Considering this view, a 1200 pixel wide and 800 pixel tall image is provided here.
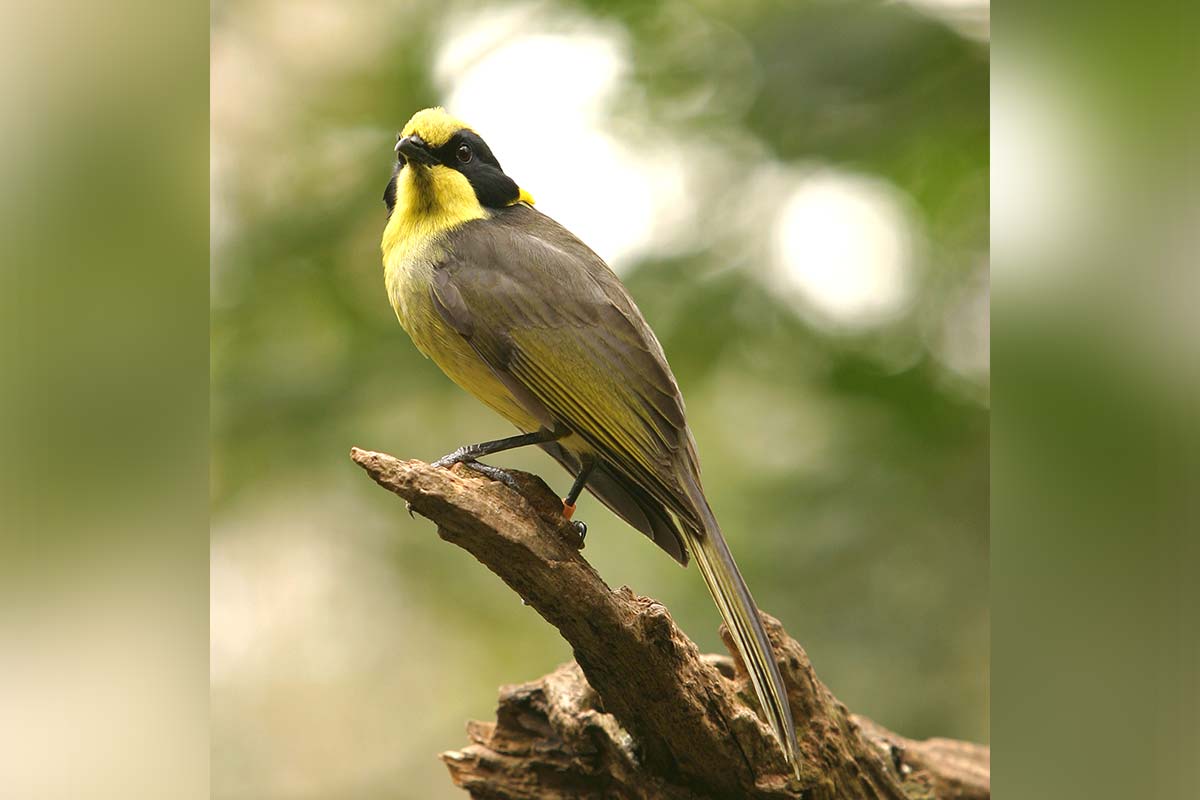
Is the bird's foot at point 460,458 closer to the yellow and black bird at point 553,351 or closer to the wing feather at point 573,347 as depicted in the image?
the yellow and black bird at point 553,351

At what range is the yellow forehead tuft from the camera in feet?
7.41

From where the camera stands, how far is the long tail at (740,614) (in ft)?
6.38

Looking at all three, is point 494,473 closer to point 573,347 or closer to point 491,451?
point 491,451

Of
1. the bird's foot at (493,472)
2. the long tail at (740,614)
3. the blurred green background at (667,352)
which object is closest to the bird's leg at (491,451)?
the bird's foot at (493,472)

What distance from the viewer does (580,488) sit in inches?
82.4

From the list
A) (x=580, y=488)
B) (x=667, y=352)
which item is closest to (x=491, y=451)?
(x=580, y=488)

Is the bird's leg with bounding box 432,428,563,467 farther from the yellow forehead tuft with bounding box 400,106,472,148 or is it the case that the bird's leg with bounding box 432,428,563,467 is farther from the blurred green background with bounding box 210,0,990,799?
the blurred green background with bounding box 210,0,990,799

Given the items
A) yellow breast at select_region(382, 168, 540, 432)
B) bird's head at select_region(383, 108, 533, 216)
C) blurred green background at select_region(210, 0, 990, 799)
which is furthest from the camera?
blurred green background at select_region(210, 0, 990, 799)

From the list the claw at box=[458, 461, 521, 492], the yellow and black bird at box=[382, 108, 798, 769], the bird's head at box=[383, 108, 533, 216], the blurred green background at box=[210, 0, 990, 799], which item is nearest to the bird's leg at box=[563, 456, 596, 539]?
the yellow and black bird at box=[382, 108, 798, 769]

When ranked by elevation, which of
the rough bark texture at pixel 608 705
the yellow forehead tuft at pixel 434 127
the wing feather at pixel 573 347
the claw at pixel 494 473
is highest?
the yellow forehead tuft at pixel 434 127
